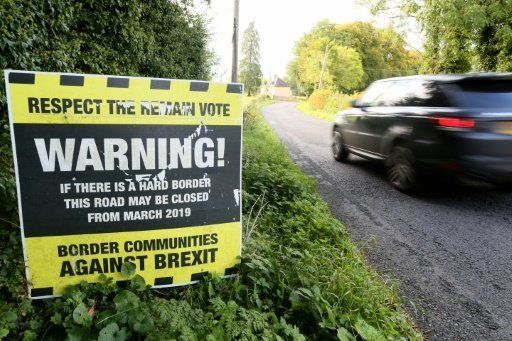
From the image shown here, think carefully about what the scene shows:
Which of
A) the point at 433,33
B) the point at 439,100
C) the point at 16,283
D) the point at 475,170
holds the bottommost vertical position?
the point at 16,283

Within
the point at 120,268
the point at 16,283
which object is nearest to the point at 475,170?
the point at 120,268

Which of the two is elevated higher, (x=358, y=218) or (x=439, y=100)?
(x=439, y=100)

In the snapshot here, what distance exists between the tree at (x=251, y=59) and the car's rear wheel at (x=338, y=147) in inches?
2540

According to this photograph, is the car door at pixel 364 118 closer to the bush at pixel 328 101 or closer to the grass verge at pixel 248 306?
the grass verge at pixel 248 306

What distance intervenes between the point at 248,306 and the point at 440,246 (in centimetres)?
248

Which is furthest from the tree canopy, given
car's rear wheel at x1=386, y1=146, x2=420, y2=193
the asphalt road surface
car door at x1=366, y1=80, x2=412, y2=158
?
the asphalt road surface

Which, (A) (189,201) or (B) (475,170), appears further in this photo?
(B) (475,170)

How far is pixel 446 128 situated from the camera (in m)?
4.79

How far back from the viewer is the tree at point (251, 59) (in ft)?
244

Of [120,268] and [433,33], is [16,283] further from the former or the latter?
[433,33]

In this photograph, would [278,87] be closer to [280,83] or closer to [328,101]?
[280,83]

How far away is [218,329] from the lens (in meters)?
2.03

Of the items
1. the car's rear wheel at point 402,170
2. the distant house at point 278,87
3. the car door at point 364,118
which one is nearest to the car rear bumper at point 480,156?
the car's rear wheel at point 402,170

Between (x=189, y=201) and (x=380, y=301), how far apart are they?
1.63 meters
